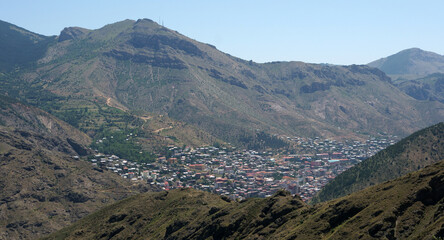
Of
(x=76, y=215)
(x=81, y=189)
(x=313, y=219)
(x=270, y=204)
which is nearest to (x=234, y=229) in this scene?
(x=270, y=204)

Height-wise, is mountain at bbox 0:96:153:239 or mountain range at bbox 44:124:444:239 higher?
mountain range at bbox 44:124:444:239

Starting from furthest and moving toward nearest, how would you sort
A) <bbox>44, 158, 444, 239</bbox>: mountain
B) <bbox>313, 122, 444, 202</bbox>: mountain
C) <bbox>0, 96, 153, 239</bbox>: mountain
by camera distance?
<bbox>313, 122, 444, 202</bbox>: mountain, <bbox>0, 96, 153, 239</bbox>: mountain, <bbox>44, 158, 444, 239</bbox>: mountain

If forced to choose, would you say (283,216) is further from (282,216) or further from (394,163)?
(394,163)

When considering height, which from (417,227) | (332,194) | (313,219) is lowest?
(332,194)

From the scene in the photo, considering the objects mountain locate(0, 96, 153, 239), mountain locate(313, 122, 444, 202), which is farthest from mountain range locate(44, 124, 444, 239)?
mountain locate(313, 122, 444, 202)

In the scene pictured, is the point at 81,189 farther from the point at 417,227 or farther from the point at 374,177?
the point at 417,227

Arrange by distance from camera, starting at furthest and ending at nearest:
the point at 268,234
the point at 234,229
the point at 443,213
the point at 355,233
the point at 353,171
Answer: the point at 353,171 < the point at 234,229 < the point at 268,234 < the point at 355,233 < the point at 443,213

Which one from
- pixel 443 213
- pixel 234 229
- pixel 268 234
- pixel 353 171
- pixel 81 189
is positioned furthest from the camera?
pixel 353 171

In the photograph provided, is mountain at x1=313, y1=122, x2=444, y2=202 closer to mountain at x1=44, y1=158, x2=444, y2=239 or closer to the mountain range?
the mountain range
